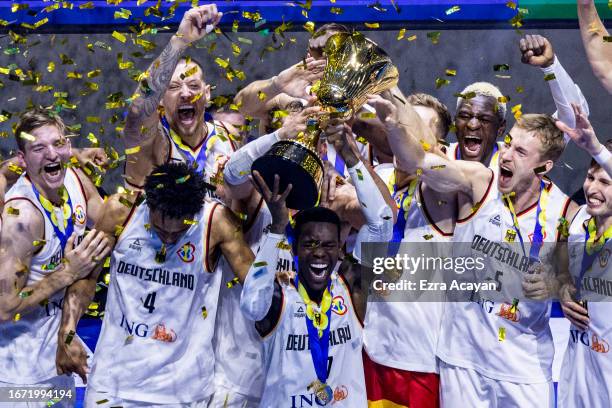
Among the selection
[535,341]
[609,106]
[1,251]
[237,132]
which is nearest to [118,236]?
[1,251]

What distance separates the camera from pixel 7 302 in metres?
4.52

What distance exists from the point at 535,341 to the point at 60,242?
2171 mm

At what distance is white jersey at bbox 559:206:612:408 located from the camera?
4547 mm

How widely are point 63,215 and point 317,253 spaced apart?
1.24 metres

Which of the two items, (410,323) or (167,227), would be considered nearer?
(167,227)

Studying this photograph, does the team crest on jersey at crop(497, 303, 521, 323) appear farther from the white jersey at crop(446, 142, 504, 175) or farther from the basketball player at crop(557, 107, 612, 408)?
the white jersey at crop(446, 142, 504, 175)

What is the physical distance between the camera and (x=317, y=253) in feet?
14.0

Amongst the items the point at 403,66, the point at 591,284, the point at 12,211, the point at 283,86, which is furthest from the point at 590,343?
the point at 12,211

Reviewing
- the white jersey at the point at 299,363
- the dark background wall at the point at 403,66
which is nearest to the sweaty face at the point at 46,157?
the white jersey at the point at 299,363

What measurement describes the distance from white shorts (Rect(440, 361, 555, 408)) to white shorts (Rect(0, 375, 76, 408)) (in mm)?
1718

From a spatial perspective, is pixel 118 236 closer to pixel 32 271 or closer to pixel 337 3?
pixel 32 271

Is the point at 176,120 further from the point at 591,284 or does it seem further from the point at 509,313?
the point at 591,284

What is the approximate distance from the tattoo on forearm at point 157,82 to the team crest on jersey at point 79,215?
60 centimetres

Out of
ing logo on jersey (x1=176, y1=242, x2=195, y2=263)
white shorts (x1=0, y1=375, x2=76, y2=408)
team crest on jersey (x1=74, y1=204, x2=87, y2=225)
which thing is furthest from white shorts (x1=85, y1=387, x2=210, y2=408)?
team crest on jersey (x1=74, y1=204, x2=87, y2=225)
